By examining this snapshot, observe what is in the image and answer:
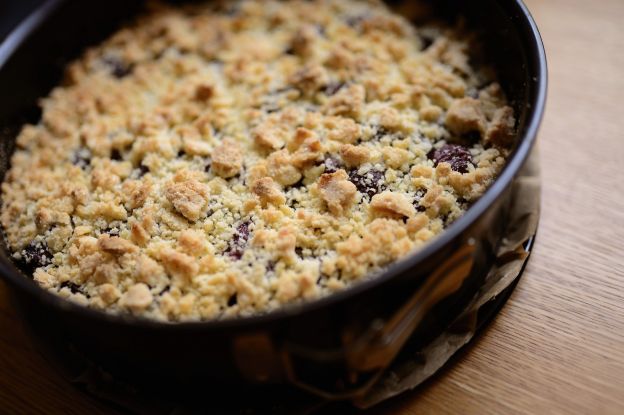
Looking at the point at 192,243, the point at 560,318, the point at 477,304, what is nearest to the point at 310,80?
the point at 192,243

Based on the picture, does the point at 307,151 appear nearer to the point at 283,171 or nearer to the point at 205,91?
the point at 283,171

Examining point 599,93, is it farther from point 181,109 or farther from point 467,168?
point 181,109

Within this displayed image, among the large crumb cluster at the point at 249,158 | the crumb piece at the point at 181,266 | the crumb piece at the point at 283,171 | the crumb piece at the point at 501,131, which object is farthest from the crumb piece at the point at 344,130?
the crumb piece at the point at 181,266

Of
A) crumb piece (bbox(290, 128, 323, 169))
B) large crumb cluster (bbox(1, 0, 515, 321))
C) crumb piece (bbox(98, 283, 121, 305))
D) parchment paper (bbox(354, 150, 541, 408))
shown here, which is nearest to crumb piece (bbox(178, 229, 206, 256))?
large crumb cluster (bbox(1, 0, 515, 321))

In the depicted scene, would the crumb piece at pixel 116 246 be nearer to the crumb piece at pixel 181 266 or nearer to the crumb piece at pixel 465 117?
the crumb piece at pixel 181 266

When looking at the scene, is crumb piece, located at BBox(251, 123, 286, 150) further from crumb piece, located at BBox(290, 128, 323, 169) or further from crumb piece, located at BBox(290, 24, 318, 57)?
crumb piece, located at BBox(290, 24, 318, 57)

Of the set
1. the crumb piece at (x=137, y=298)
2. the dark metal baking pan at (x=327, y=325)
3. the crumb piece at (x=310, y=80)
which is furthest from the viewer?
the crumb piece at (x=310, y=80)
